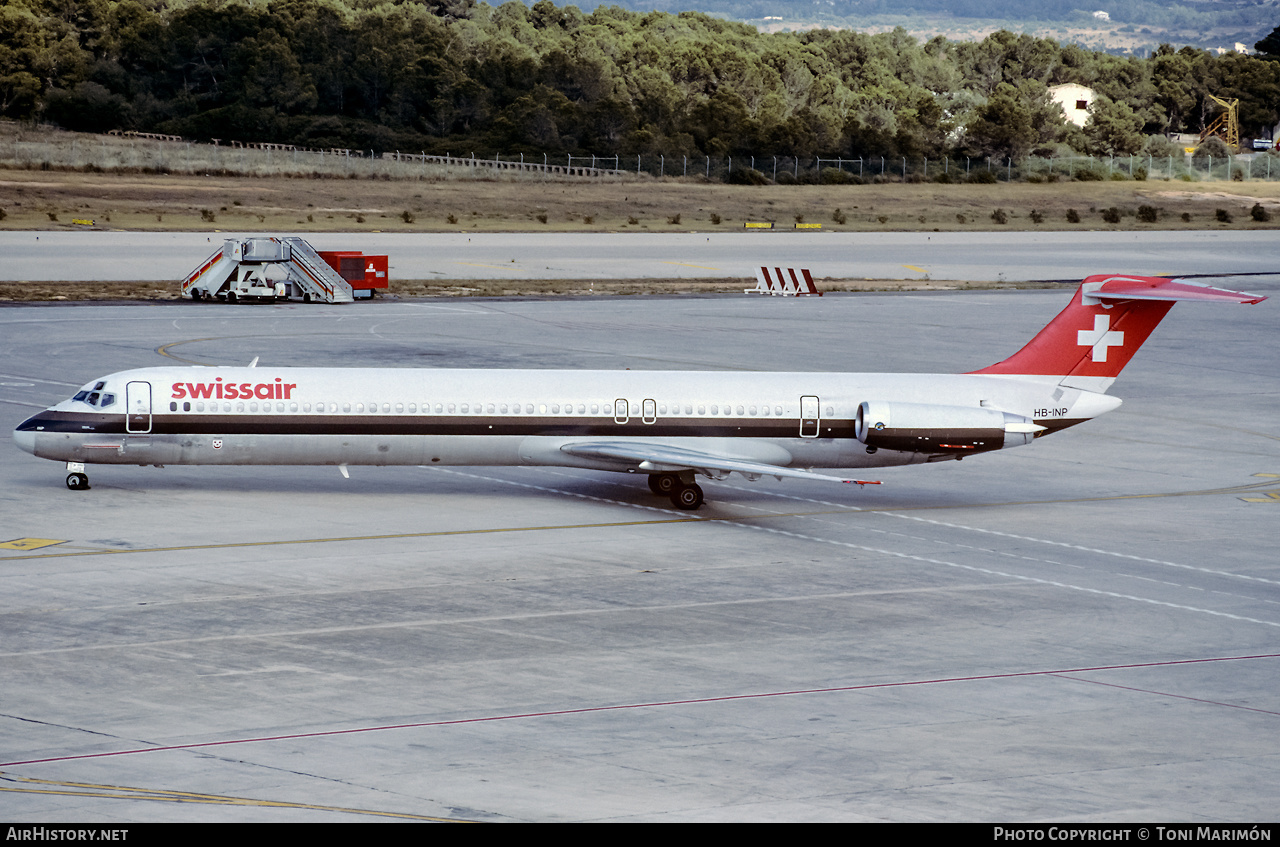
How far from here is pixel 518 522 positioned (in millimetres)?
32469

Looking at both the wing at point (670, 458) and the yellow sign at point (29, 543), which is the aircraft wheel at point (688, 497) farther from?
the yellow sign at point (29, 543)

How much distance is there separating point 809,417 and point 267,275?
1855 inches

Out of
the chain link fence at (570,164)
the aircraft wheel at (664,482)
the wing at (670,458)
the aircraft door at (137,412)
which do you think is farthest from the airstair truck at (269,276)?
the chain link fence at (570,164)

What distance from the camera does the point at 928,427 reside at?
33062 mm

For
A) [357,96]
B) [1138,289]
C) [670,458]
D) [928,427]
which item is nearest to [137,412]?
[670,458]

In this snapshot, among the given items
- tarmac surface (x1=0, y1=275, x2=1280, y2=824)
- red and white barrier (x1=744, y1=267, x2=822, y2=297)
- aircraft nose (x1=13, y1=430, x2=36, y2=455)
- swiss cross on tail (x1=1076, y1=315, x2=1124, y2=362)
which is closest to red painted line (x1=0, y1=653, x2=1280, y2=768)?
tarmac surface (x1=0, y1=275, x2=1280, y2=824)

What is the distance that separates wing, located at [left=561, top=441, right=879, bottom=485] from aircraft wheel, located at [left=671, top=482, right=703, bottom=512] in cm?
57

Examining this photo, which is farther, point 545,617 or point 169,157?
point 169,157

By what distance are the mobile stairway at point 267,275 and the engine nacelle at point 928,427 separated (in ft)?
152

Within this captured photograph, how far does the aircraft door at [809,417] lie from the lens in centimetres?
3375

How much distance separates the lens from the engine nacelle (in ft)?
108
